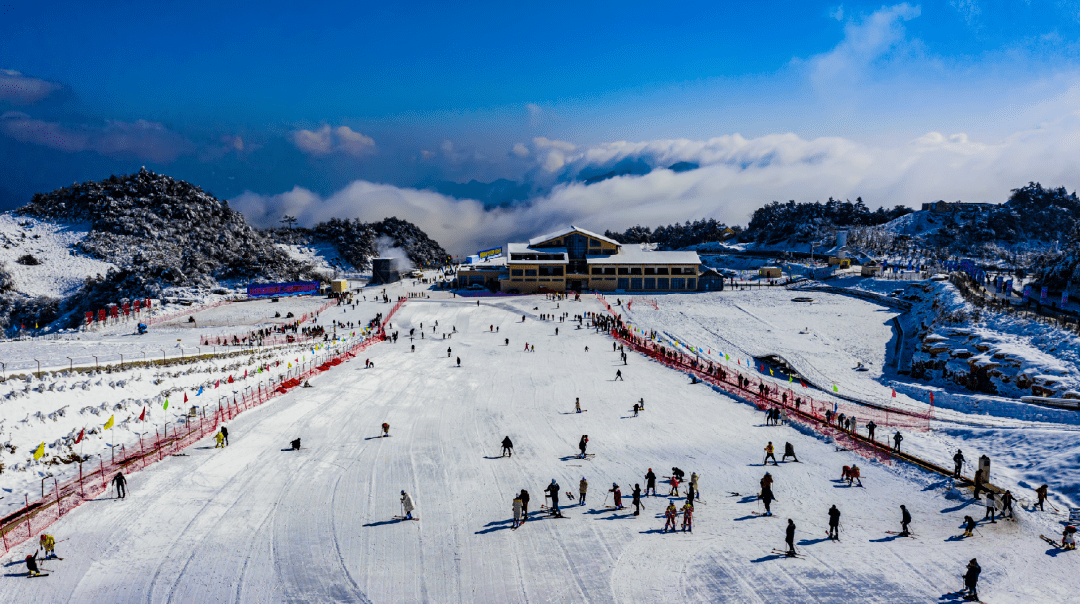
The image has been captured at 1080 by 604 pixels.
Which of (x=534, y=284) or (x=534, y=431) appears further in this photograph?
(x=534, y=284)

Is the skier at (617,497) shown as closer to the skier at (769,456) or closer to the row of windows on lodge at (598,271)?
the skier at (769,456)

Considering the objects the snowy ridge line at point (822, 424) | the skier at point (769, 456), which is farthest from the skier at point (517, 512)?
the snowy ridge line at point (822, 424)

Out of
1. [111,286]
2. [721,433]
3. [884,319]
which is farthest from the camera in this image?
[111,286]

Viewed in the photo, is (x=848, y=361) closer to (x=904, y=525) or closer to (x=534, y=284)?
(x=904, y=525)

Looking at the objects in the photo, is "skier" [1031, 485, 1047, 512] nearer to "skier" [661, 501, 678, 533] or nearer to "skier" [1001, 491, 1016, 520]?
"skier" [1001, 491, 1016, 520]

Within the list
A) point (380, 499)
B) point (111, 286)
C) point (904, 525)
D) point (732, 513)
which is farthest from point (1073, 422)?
point (111, 286)

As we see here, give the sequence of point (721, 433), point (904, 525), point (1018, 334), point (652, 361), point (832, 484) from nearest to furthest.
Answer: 1. point (904, 525)
2. point (832, 484)
3. point (721, 433)
4. point (1018, 334)
5. point (652, 361)

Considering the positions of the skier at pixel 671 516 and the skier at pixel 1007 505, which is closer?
the skier at pixel 671 516

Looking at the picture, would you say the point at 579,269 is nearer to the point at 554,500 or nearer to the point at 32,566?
the point at 554,500
